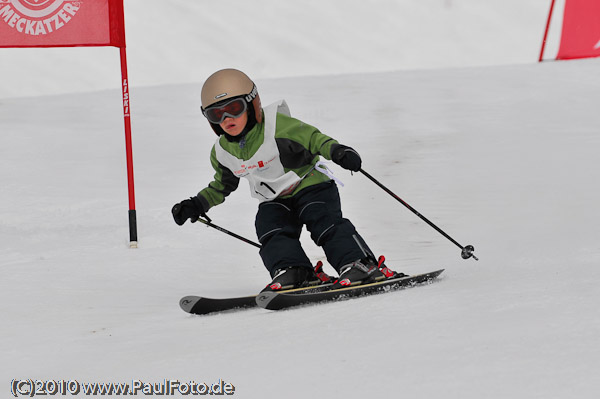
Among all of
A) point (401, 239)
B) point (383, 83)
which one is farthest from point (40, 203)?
point (383, 83)

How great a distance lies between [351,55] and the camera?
16.5 meters

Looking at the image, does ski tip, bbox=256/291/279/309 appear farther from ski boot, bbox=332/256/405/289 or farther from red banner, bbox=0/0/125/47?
red banner, bbox=0/0/125/47

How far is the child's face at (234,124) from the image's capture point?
387 centimetres

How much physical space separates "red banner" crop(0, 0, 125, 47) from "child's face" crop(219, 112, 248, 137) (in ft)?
6.50

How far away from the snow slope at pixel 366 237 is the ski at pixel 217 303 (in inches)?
3.5

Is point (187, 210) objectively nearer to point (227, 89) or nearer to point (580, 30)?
point (227, 89)

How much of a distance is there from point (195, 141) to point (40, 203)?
2523mm

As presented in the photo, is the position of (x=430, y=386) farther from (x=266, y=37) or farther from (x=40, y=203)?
(x=266, y=37)

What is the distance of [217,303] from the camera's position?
3658 millimetres

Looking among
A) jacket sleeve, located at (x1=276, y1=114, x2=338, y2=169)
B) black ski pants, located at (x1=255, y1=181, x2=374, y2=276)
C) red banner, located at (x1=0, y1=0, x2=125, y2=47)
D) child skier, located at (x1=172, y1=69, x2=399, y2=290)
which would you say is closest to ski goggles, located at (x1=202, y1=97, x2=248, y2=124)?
child skier, located at (x1=172, y1=69, x2=399, y2=290)

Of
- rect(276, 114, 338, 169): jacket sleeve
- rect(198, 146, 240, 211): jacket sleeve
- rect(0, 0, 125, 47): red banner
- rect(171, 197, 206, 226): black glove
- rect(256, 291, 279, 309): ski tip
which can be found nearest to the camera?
rect(256, 291, 279, 309): ski tip

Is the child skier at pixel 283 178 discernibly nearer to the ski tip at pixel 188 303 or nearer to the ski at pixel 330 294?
the ski at pixel 330 294

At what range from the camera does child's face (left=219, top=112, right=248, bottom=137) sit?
3869mm

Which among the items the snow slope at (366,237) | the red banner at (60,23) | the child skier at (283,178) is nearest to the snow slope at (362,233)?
the snow slope at (366,237)
